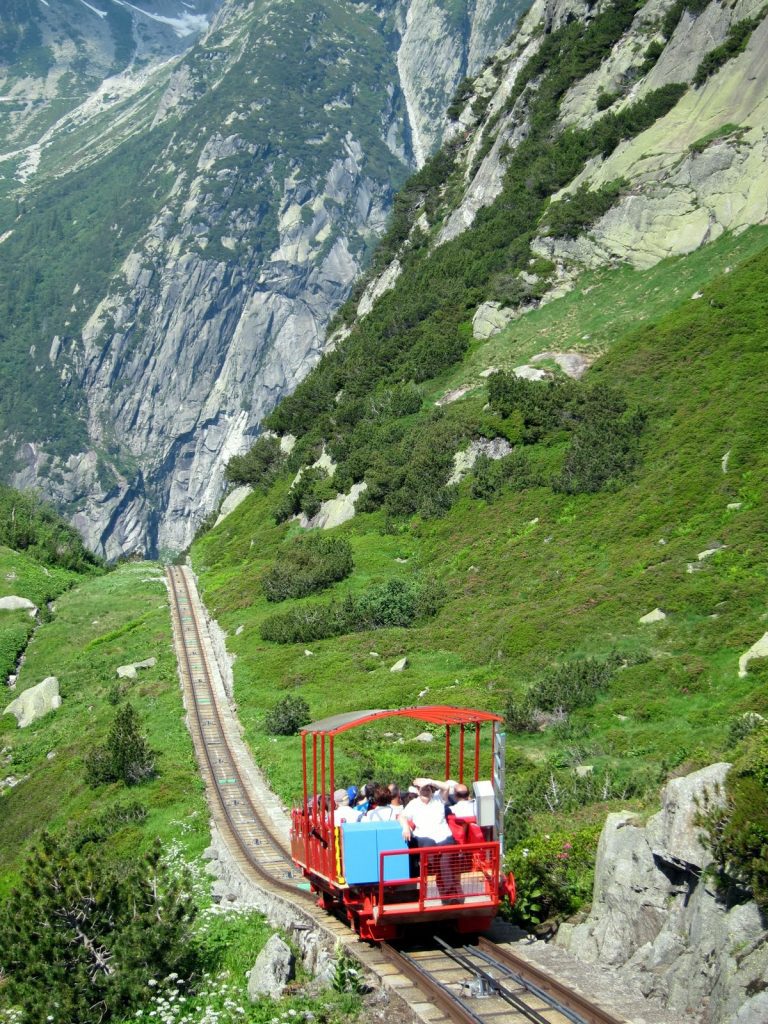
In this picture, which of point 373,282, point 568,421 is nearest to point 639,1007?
point 568,421

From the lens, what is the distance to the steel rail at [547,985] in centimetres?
1238

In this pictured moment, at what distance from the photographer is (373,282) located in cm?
10881

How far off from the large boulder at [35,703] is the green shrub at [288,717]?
17.3 metres

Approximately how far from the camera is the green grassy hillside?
28438mm

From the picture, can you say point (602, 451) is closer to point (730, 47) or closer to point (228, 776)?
point (228, 776)

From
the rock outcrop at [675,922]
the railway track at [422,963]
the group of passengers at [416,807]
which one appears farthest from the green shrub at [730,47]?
the rock outcrop at [675,922]

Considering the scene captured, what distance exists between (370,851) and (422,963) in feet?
6.14

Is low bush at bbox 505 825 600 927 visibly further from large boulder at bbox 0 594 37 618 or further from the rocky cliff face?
large boulder at bbox 0 594 37 618

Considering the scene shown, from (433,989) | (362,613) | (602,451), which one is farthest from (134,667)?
(433,989)

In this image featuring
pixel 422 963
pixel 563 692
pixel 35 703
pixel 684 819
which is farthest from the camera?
pixel 35 703

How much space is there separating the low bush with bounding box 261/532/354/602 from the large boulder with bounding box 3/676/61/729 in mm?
13811

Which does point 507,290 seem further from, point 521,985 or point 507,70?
point 521,985

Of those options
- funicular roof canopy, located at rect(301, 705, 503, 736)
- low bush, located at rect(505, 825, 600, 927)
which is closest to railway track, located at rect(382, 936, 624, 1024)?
low bush, located at rect(505, 825, 600, 927)

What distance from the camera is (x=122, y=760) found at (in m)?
34.8
